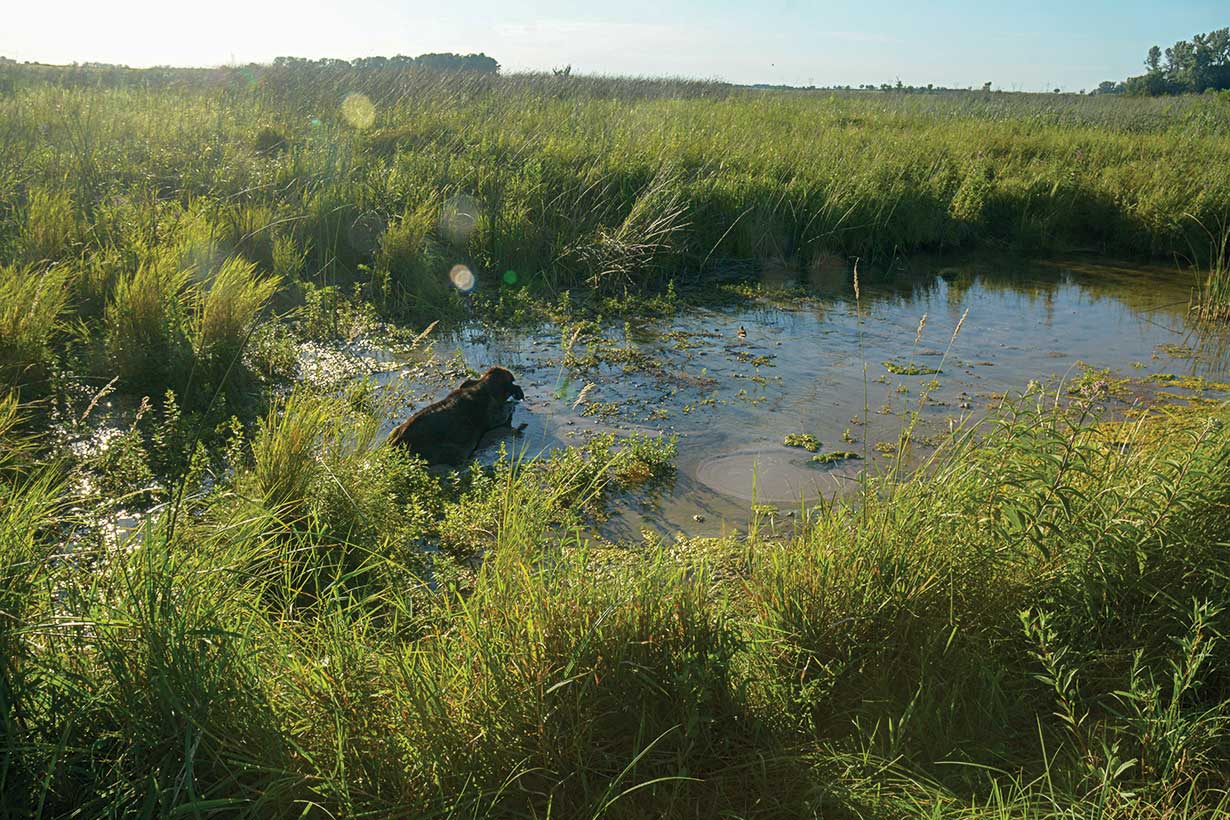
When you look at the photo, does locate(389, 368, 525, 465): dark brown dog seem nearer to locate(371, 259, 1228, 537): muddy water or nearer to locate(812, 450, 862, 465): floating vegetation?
locate(371, 259, 1228, 537): muddy water

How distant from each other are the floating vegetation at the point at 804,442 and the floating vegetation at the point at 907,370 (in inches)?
65.4

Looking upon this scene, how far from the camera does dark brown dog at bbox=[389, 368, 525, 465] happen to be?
4.87 m

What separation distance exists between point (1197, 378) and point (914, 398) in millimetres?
2424

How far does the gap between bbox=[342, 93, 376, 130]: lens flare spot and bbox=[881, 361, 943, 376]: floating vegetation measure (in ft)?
25.5

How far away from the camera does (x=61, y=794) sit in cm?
205

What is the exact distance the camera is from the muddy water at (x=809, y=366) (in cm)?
498

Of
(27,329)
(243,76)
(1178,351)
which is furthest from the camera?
(243,76)

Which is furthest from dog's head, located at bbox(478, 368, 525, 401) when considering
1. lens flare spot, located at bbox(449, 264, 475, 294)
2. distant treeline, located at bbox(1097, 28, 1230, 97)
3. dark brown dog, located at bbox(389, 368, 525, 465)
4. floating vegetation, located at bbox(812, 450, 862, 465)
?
distant treeline, located at bbox(1097, 28, 1230, 97)

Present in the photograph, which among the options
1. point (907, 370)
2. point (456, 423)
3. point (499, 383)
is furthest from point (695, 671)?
point (907, 370)

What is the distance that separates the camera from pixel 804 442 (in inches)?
211

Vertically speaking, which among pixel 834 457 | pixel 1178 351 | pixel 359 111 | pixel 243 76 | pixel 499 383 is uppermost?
pixel 243 76

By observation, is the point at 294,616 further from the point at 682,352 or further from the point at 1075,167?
the point at 1075,167

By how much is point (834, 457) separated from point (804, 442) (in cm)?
26

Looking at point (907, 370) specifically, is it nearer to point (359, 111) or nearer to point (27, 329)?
point (27, 329)
